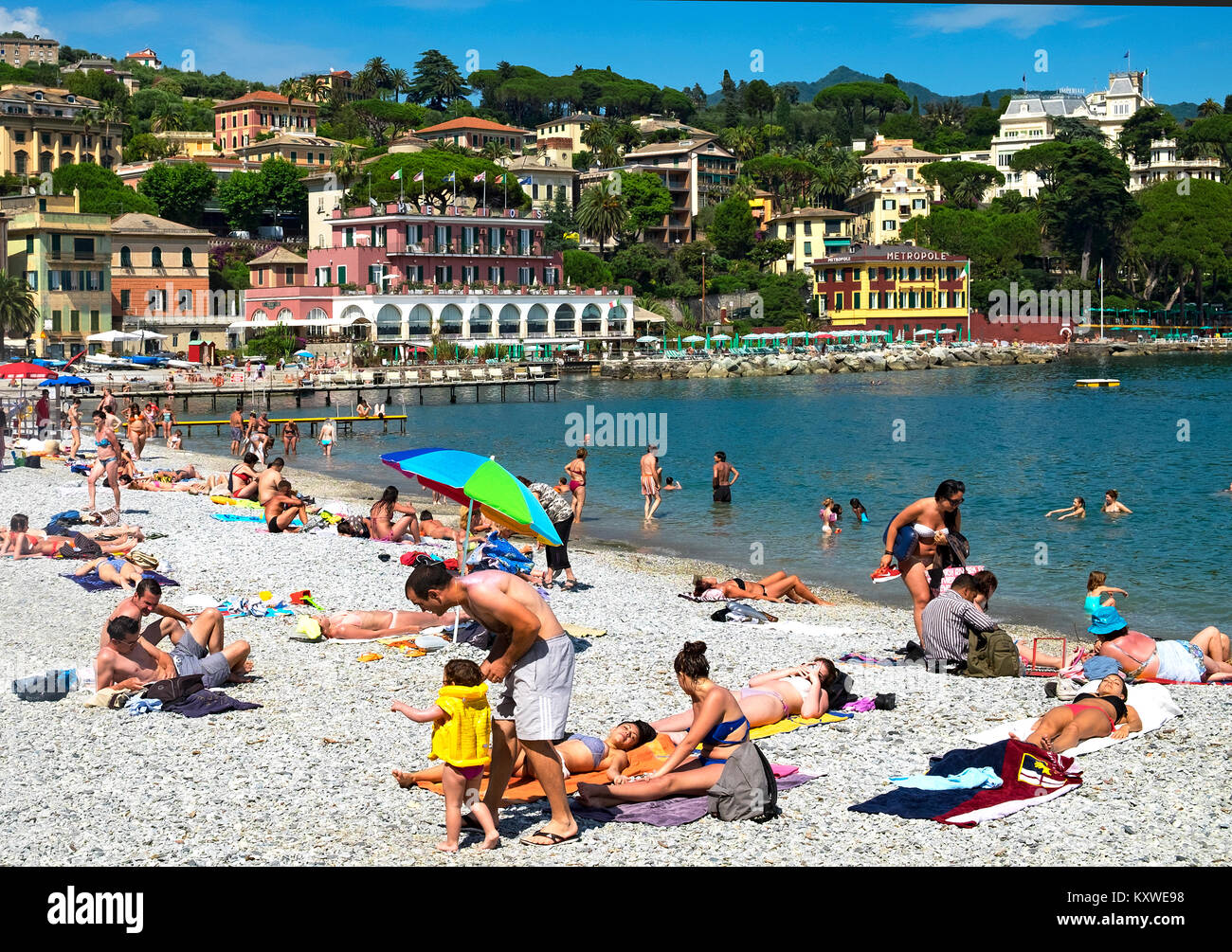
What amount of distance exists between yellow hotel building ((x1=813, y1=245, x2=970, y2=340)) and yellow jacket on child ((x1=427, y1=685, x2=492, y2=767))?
92.0m

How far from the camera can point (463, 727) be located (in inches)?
250

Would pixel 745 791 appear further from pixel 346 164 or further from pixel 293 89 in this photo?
pixel 293 89

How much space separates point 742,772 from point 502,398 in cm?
5533

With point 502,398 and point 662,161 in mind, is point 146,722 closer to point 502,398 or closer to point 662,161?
point 502,398

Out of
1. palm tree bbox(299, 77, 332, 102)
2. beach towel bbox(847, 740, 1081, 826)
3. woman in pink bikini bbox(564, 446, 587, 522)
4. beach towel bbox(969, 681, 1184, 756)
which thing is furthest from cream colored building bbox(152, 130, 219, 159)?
Answer: beach towel bbox(847, 740, 1081, 826)

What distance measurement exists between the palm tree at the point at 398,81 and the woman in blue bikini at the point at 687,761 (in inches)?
5306

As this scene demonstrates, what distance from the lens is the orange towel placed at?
726cm

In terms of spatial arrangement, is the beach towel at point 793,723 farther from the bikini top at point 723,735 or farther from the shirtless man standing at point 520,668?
the shirtless man standing at point 520,668

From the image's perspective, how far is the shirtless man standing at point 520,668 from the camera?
19.6 ft

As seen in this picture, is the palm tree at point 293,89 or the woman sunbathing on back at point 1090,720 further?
the palm tree at point 293,89

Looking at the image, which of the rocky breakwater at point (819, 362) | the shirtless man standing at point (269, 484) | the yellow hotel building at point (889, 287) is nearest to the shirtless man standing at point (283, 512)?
the shirtless man standing at point (269, 484)

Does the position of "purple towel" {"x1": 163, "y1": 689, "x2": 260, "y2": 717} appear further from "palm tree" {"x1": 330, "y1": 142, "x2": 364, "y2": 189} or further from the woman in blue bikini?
"palm tree" {"x1": 330, "y1": 142, "x2": 364, "y2": 189}

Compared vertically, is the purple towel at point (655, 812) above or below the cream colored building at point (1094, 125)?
below
